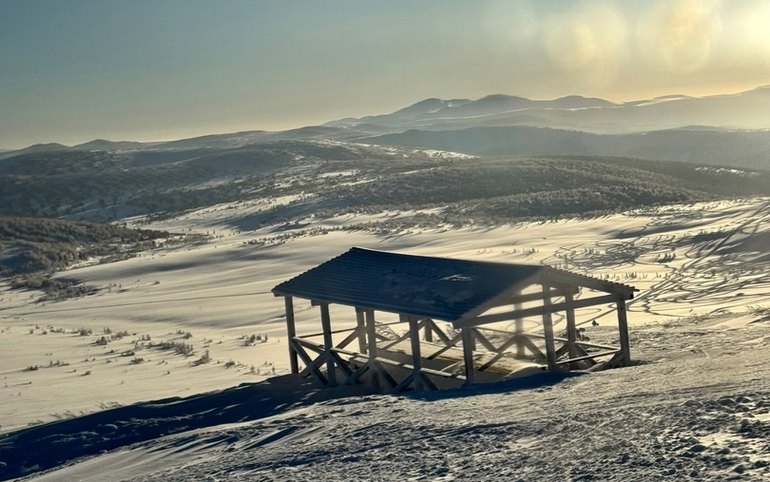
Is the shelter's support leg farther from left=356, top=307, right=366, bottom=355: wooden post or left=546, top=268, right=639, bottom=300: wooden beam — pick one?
left=546, top=268, right=639, bottom=300: wooden beam

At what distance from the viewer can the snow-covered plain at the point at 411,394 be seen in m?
8.48

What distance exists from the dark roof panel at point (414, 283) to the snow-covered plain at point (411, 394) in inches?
47.7

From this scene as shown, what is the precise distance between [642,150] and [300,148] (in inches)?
1613

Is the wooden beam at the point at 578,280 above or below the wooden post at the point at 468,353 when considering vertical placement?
above

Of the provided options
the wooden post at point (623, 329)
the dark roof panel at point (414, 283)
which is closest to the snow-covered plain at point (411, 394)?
the wooden post at point (623, 329)

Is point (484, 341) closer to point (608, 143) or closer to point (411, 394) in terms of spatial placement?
point (411, 394)

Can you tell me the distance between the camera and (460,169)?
64.9 metres

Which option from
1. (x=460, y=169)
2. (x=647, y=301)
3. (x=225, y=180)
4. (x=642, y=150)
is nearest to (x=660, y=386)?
(x=647, y=301)

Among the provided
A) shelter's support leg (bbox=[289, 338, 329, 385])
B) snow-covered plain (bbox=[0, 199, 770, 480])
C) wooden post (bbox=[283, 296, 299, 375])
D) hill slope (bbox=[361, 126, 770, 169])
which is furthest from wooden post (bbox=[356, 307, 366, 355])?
hill slope (bbox=[361, 126, 770, 169])

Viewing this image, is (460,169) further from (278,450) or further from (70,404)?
(278,450)

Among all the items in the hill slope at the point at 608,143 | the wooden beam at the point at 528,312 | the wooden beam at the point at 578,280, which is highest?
the hill slope at the point at 608,143

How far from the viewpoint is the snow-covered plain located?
27.8 ft

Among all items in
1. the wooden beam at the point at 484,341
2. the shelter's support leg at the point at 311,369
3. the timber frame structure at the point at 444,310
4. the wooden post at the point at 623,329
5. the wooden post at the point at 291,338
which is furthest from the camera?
the wooden post at the point at 291,338

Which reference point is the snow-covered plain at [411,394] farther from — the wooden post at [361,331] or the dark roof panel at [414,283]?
the wooden post at [361,331]
